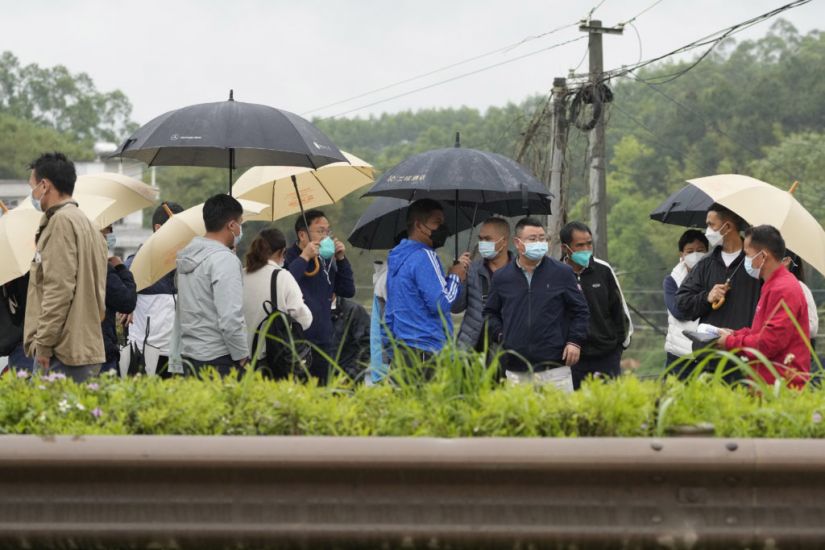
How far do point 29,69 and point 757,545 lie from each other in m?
146

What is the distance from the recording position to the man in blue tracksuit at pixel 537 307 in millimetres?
8469

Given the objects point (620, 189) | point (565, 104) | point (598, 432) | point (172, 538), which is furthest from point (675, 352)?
point (620, 189)

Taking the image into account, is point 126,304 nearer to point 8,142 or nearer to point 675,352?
point 675,352

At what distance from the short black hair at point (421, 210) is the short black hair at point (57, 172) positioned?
2.05 metres

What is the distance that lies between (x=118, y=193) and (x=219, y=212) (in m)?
1.62

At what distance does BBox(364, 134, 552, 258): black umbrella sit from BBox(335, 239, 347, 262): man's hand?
0.60 m

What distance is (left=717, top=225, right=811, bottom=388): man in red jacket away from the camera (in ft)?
25.0

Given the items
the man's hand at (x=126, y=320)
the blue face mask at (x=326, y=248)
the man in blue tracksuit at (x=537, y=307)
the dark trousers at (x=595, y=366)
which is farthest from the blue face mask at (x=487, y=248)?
the man's hand at (x=126, y=320)

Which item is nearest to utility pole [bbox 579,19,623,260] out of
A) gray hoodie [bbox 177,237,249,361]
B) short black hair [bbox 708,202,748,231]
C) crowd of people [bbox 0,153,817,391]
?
crowd of people [bbox 0,153,817,391]

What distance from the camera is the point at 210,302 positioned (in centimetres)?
764

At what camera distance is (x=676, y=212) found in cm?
1136

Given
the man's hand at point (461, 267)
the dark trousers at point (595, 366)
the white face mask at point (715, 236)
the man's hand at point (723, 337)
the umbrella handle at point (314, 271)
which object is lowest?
the dark trousers at point (595, 366)

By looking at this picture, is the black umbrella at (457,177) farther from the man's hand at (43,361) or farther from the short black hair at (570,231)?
the man's hand at (43,361)

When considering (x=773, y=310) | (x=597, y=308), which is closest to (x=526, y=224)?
(x=597, y=308)
